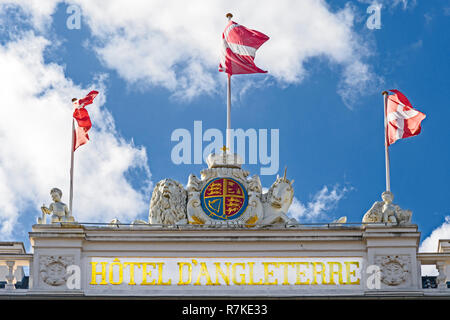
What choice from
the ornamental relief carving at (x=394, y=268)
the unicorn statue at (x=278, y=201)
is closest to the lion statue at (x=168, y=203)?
the unicorn statue at (x=278, y=201)

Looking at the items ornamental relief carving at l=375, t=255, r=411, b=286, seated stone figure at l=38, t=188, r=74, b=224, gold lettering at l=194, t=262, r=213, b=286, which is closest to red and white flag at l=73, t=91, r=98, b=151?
seated stone figure at l=38, t=188, r=74, b=224

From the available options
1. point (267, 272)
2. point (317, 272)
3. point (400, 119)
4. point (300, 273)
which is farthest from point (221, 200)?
point (400, 119)

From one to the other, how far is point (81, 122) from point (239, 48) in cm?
571

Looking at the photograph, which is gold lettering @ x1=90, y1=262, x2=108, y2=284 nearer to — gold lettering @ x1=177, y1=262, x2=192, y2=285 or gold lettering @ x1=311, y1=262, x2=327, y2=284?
gold lettering @ x1=177, y1=262, x2=192, y2=285

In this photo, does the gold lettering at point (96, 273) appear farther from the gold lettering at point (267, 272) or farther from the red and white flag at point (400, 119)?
the red and white flag at point (400, 119)

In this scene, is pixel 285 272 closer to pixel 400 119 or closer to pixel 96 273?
pixel 96 273

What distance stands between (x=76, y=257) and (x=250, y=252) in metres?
5.20

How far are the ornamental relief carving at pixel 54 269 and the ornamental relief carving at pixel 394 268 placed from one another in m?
9.25

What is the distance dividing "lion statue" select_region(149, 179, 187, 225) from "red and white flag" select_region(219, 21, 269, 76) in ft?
15.6

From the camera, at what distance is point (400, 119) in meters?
45.2

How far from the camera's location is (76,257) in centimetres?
4219

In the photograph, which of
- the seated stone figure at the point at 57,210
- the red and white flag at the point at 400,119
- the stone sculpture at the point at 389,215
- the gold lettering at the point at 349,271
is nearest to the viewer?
the gold lettering at the point at 349,271

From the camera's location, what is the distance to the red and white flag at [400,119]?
45000mm
